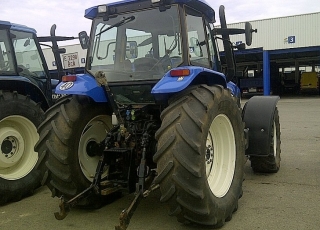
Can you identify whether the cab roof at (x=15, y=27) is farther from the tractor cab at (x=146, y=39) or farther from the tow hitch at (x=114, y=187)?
the tow hitch at (x=114, y=187)

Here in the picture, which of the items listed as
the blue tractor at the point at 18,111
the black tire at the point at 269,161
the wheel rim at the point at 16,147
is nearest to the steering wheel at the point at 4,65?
the blue tractor at the point at 18,111

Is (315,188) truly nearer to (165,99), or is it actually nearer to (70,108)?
(165,99)

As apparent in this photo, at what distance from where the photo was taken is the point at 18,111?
5215 mm

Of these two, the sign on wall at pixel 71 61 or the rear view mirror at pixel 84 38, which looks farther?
the sign on wall at pixel 71 61

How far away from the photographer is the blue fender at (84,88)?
13.5ft

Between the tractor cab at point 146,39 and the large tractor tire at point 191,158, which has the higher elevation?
the tractor cab at point 146,39

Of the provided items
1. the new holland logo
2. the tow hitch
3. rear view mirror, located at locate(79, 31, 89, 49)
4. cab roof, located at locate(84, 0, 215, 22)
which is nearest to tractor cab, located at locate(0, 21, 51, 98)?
rear view mirror, located at locate(79, 31, 89, 49)

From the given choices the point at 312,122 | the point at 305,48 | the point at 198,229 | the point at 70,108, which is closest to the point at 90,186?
the point at 70,108

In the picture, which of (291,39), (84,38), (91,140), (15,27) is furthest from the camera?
(291,39)

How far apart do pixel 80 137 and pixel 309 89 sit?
28016mm

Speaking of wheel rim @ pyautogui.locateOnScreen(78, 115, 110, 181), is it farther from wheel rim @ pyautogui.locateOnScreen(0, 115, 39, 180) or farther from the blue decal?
the blue decal

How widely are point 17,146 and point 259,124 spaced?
355cm

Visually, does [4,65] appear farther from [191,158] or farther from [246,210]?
[246,210]

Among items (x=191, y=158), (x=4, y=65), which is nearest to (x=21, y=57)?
(x=4, y=65)
